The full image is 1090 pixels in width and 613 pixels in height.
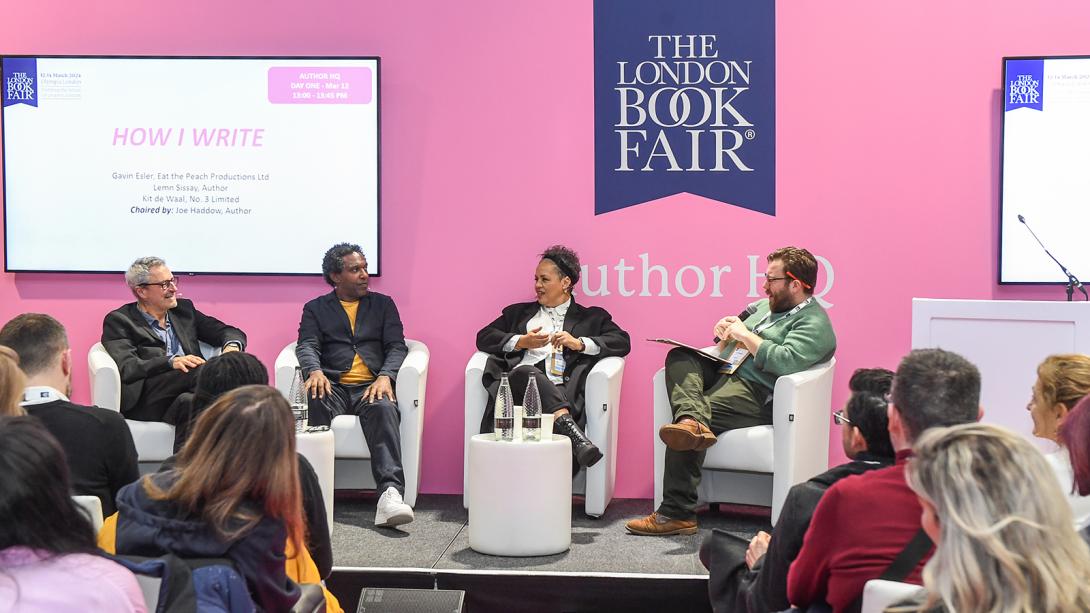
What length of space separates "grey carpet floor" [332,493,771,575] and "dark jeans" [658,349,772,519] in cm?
18

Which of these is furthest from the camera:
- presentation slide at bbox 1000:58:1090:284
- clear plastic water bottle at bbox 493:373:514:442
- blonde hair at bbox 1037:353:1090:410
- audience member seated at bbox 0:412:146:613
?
presentation slide at bbox 1000:58:1090:284

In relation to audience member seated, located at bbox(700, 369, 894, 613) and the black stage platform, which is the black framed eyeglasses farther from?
audience member seated, located at bbox(700, 369, 894, 613)

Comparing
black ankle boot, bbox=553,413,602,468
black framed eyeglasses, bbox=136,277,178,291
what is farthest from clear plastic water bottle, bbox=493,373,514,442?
black framed eyeglasses, bbox=136,277,178,291

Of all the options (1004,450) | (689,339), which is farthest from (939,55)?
(1004,450)

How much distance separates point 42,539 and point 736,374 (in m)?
3.78

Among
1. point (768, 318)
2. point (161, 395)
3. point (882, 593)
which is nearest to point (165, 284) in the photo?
point (161, 395)

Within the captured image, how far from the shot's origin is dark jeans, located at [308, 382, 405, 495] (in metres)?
4.96

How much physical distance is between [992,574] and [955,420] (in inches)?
39.6

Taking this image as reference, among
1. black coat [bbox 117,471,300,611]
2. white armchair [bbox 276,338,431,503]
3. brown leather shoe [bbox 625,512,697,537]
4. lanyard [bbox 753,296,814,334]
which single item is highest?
lanyard [bbox 753,296,814,334]

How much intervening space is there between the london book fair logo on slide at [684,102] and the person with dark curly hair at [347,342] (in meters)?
1.30

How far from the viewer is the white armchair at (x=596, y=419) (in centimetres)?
505

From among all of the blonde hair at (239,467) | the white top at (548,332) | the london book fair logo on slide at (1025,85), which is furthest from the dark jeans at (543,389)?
the blonde hair at (239,467)

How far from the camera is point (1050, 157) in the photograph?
545 cm

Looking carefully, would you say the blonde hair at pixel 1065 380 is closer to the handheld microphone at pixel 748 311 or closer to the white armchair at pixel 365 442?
the handheld microphone at pixel 748 311
